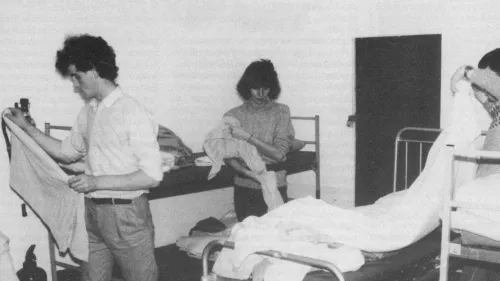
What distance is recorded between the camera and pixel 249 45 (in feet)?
21.3

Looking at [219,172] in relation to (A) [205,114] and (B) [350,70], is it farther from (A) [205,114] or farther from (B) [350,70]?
(B) [350,70]

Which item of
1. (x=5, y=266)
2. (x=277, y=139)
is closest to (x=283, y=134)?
(x=277, y=139)

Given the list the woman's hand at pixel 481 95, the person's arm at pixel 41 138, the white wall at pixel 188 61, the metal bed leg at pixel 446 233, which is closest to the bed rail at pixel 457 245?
the metal bed leg at pixel 446 233

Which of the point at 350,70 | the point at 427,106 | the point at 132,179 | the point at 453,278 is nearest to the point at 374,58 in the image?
the point at 350,70

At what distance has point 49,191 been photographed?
3654 mm

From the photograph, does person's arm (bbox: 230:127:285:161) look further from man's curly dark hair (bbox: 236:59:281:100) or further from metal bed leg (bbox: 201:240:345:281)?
metal bed leg (bbox: 201:240:345:281)

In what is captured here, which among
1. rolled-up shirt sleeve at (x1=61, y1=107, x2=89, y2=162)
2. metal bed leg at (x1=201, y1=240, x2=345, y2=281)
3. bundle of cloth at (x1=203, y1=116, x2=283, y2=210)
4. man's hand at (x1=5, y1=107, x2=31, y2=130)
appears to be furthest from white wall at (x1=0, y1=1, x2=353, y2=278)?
metal bed leg at (x1=201, y1=240, x2=345, y2=281)

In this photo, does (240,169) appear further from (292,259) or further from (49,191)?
(292,259)

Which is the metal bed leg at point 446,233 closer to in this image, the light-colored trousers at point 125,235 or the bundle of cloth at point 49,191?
the light-colored trousers at point 125,235

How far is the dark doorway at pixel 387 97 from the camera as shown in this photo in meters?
5.64

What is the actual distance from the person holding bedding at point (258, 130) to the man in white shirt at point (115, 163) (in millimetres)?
1329

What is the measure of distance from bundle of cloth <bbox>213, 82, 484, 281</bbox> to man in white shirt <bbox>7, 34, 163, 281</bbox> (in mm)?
455

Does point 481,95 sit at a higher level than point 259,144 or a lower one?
higher

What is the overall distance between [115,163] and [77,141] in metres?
0.47
